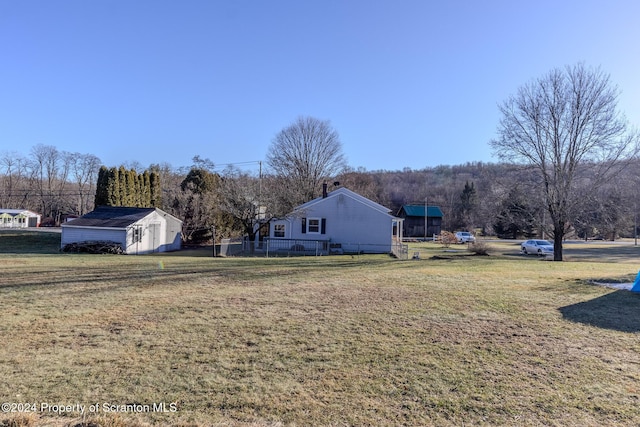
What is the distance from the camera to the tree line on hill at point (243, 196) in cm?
2241

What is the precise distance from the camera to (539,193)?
74.7 feet

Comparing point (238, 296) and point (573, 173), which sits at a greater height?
point (573, 173)

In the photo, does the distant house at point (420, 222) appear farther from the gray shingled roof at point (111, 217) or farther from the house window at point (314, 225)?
the gray shingled roof at point (111, 217)

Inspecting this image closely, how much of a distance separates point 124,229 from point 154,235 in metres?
2.98

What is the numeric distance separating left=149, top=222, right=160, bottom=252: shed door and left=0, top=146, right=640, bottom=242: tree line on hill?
5.20m

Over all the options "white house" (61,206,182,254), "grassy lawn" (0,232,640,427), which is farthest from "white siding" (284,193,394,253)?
"grassy lawn" (0,232,640,427)

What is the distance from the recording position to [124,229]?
2611 cm

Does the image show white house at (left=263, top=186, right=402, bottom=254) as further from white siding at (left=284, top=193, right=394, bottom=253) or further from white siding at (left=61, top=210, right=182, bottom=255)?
white siding at (left=61, top=210, right=182, bottom=255)

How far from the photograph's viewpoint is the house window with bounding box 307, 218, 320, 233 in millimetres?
29703

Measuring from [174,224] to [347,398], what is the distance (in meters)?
30.7

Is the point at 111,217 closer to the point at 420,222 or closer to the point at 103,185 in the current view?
the point at 103,185

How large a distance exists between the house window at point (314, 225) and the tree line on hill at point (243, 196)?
2.08 metres

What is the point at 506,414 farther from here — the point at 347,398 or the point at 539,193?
the point at 539,193

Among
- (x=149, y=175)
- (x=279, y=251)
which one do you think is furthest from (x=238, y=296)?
(x=149, y=175)
